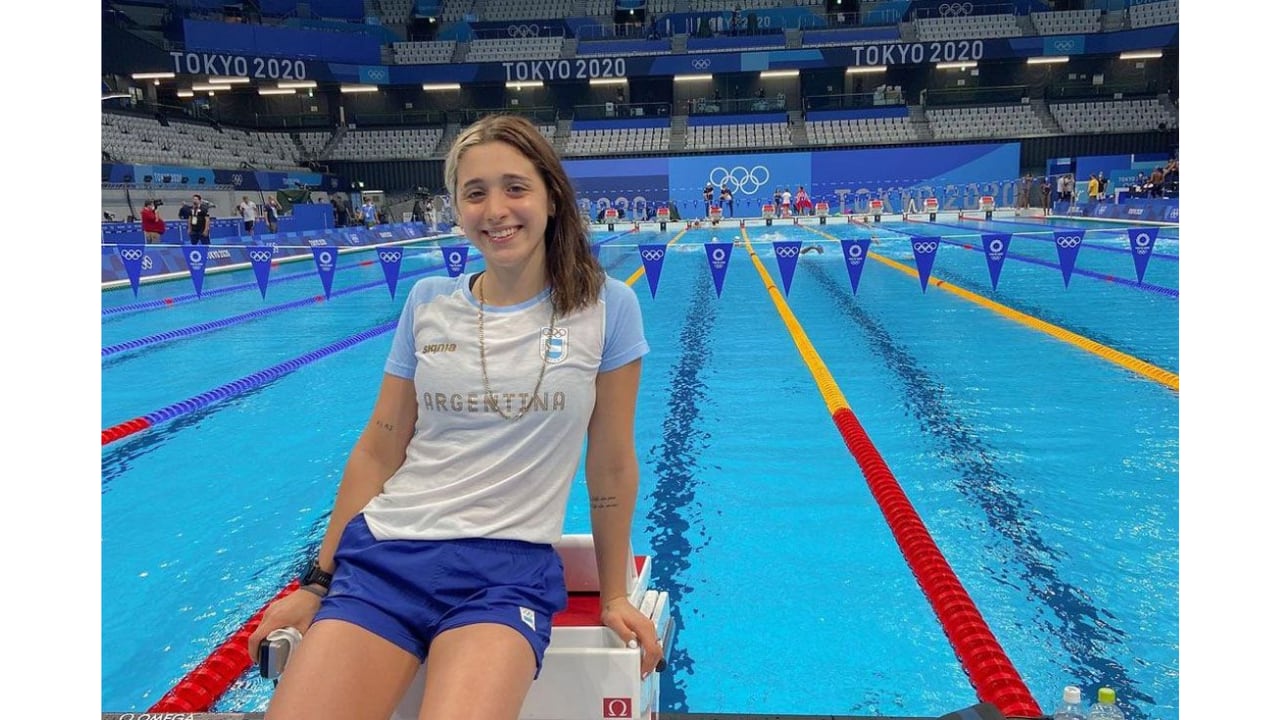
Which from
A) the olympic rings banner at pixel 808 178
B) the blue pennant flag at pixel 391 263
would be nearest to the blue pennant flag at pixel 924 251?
the blue pennant flag at pixel 391 263

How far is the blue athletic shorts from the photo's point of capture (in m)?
1.37

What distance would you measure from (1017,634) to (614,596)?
157 centimetres

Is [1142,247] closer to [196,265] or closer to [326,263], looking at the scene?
[326,263]

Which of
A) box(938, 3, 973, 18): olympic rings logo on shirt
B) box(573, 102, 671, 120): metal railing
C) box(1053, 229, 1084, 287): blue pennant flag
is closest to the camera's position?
box(1053, 229, 1084, 287): blue pennant flag

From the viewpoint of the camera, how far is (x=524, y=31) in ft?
108

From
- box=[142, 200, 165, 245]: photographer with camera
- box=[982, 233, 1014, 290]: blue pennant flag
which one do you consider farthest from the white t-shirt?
box=[142, 200, 165, 245]: photographer with camera

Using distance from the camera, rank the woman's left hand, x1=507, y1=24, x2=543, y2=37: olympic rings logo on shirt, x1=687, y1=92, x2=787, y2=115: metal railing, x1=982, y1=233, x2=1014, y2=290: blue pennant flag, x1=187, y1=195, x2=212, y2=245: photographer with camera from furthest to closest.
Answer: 1. x1=507, y1=24, x2=543, y2=37: olympic rings logo on shirt
2. x1=687, y1=92, x2=787, y2=115: metal railing
3. x1=187, y1=195, x2=212, y2=245: photographer with camera
4. x1=982, y1=233, x2=1014, y2=290: blue pennant flag
5. the woman's left hand

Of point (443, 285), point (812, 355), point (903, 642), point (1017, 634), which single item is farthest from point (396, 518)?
point (812, 355)

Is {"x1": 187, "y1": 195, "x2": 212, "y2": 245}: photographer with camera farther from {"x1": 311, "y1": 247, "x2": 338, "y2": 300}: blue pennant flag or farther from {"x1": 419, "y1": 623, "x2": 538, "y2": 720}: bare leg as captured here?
{"x1": 419, "y1": 623, "x2": 538, "y2": 720}: bare leg

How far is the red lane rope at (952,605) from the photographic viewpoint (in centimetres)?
217

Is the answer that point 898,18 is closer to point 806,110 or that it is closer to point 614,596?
point 806,110

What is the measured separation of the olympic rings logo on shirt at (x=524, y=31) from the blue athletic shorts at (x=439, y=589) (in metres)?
33.8

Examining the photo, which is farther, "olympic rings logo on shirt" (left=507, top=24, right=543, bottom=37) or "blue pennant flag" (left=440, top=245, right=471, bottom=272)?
"olympic rings logo on shirt" (left=507, top=24, right=543, bottom=37)

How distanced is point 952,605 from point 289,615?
1.97 metres
